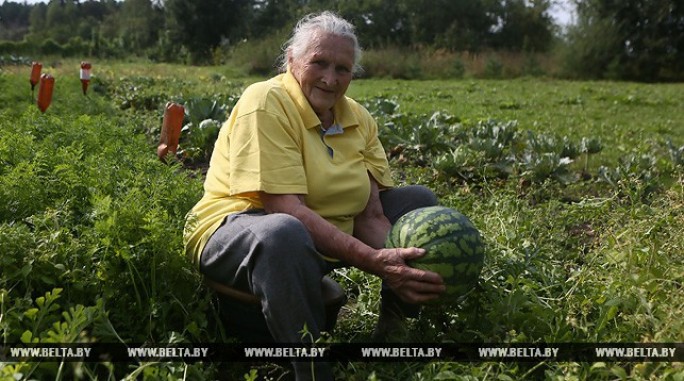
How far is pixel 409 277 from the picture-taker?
2.48 m

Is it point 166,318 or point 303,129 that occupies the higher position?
point 303,129

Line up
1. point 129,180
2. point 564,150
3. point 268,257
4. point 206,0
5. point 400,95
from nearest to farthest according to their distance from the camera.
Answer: point 268,257 → point 129,180 → point 564,150 → point 400,95 → point 206,0

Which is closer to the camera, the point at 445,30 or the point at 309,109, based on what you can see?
the point at 309,109

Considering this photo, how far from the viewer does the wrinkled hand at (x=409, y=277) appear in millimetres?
2480

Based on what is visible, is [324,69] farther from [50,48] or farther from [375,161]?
[50,48]

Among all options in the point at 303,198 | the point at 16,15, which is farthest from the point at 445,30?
the point at 16,15

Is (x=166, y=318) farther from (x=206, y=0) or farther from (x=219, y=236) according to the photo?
(x=206, y=0)

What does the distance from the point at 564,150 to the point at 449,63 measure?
1674 centimetres

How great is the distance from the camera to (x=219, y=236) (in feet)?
8.48

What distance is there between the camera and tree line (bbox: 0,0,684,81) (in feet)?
82.3

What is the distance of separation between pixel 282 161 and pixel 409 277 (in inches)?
25.0

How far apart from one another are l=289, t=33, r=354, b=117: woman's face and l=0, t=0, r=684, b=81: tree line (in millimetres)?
23355

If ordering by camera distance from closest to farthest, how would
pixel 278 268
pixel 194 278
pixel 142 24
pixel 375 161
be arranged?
pixel 278 268
pixel 194 278
pixel 375 161
pixel 142 24

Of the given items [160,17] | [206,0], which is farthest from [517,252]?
[160,17]
